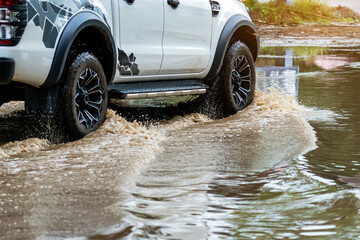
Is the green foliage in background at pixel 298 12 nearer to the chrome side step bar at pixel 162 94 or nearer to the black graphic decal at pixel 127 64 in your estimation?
the chrome side step bar at pixel 162 94

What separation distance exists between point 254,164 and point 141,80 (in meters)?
2.03

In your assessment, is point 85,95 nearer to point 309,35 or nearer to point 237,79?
point 237,79

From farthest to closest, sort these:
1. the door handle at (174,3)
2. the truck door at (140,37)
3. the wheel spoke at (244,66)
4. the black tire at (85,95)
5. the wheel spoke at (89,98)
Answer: the wheel spoke at (244,66)
the door handle at (174,3)
the truck door at (140,37)
the wheel spoke at (89,98)
the black tire at (85,95)

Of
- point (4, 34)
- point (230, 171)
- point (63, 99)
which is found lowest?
point (230, 171)

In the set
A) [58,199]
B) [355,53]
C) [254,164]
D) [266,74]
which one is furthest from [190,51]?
[355,53]

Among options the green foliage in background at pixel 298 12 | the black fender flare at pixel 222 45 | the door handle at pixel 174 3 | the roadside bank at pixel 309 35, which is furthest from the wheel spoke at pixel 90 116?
the green foliage in background at pixel 298 12

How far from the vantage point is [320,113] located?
8312 mm

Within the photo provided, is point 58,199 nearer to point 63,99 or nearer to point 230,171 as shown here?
point 230,171

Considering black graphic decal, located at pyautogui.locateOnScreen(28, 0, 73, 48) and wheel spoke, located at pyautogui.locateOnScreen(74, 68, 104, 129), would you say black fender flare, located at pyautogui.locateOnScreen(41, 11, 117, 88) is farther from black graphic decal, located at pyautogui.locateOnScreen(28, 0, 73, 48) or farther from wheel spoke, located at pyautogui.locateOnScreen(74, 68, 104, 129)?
wheel spoke, located at pyautogui.locateOnScreen(74, 68, 104, 129)

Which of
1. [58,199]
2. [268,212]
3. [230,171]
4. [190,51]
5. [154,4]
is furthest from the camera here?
[190,51]

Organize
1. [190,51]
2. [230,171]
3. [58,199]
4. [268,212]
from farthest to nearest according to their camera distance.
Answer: [190,51]
[230,171]
[58,199]
[268,212]

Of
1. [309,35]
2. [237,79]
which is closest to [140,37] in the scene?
[237,79]

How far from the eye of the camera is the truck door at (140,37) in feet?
22.1

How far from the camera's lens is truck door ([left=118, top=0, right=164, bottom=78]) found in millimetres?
6727
